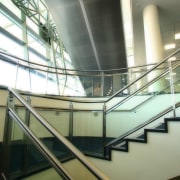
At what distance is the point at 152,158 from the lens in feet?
9.77

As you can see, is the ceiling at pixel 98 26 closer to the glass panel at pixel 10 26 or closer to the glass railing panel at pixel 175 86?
the glass panel at pixel 10 26

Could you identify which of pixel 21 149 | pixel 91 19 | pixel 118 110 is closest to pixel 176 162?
pixel 118 110

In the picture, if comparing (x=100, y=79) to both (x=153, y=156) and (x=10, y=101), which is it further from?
(x=10, y=101)

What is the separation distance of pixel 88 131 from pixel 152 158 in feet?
4.63

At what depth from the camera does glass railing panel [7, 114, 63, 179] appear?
189cm

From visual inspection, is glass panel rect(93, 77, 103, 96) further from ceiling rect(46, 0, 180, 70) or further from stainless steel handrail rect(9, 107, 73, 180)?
stainless steel handrail rect(9, 107, 73, 180)

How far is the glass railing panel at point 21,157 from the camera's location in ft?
6.19

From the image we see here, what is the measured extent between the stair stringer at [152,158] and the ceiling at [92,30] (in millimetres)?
3530

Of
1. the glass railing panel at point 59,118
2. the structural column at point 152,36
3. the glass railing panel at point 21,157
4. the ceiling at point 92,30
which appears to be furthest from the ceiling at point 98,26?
the glass railing panel at point 21,157

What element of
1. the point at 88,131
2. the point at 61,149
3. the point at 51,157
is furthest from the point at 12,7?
the point at 51,157

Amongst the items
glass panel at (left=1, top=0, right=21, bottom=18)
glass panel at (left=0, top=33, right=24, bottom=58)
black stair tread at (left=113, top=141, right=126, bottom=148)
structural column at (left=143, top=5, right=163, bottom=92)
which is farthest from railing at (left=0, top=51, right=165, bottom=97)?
glass panel at (left=1, top=0, right=21, bottom=18)

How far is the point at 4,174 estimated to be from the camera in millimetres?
1771

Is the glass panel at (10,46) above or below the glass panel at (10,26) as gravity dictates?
below

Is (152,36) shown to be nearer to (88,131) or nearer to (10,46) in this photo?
(88,131)
